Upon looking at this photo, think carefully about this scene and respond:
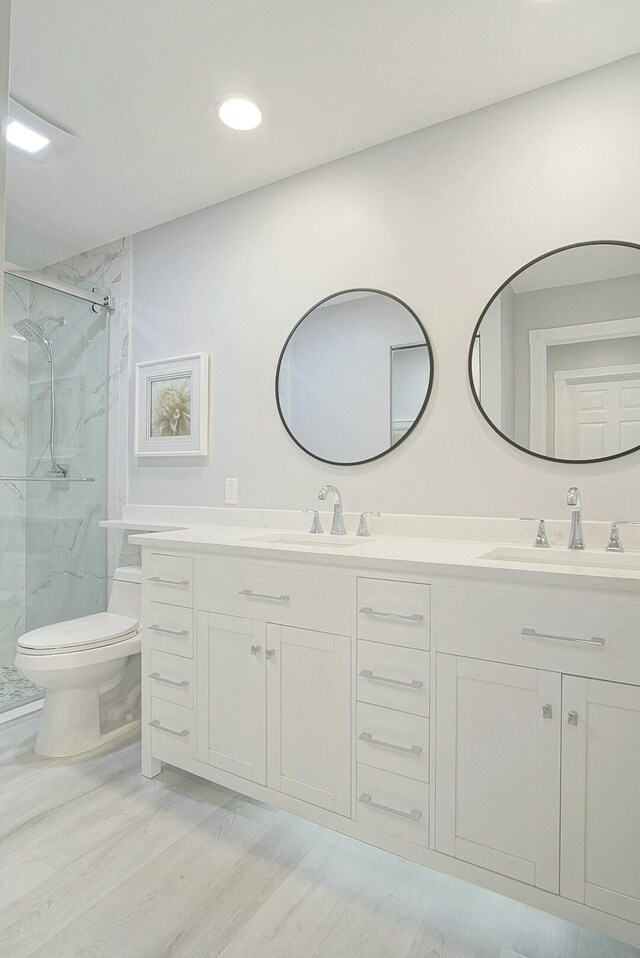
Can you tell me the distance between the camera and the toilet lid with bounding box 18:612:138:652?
2.16 meters

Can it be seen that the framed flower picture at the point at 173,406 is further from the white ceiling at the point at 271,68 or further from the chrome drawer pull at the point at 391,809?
the chrome drawer pull at the point at 391,809

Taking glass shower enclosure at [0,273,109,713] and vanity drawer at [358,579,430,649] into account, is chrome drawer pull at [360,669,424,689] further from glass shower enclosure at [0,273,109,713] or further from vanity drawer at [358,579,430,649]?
glass shower enclosure at [0,273,109,713]

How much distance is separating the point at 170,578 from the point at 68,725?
2.57 ft

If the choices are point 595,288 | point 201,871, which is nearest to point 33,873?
point 201,871

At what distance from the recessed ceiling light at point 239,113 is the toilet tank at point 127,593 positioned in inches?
74.5

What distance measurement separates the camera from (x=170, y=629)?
197cm

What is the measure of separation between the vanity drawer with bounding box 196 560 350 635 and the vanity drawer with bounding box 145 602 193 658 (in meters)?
0.10

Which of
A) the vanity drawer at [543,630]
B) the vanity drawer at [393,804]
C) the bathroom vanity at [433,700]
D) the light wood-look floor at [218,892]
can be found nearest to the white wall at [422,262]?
the bathroom vanity at [433,700]

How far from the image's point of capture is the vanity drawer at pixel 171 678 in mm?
1911

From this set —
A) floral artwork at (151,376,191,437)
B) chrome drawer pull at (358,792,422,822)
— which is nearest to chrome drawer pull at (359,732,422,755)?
chrome drawer pull at (358,792,422,822)

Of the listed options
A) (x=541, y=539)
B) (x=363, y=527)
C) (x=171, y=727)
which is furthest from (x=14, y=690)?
(x=541, y=539)

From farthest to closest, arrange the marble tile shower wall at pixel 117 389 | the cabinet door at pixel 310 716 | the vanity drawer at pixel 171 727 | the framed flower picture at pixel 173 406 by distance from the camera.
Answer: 1. the marble tile shower wall at pixel 117 389
2. the framed flower picture at pixel 173 406
3. the vanity drawer at pixel 171 727
4. the cabinet door at pixel 310 716

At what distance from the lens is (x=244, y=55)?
1.77m

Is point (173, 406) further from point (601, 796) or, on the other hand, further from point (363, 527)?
point (601, 796)
